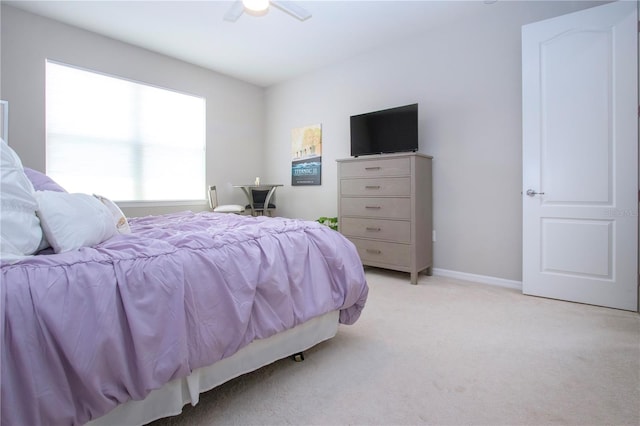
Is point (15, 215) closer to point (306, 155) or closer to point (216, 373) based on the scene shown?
point (216, 373)

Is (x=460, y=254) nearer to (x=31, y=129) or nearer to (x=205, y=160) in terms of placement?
(x=205, y=160)

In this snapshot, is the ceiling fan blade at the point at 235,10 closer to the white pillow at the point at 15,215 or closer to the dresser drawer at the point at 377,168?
the dresser drawer at the point at 377,168

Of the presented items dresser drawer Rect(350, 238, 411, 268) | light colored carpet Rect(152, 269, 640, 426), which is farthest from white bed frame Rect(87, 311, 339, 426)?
dresser drawer Rect(350, 238, 411, 268)

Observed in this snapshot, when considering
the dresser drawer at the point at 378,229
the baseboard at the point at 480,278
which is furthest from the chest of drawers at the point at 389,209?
the baseboard at the point at 480,278

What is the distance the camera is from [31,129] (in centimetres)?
315

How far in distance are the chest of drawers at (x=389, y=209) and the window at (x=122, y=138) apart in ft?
7.23

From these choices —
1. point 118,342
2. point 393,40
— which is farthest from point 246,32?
point 118,342

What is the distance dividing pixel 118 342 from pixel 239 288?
428 mm

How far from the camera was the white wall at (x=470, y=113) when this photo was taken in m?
2.98

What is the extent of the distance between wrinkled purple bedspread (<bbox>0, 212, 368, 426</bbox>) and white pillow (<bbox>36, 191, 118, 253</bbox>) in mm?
81

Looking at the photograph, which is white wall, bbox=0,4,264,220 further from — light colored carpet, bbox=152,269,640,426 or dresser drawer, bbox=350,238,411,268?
light colored carpet, bbox=152,269,640,426

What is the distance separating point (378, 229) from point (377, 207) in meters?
0.23

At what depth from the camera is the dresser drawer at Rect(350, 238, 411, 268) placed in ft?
Answer: 10.5

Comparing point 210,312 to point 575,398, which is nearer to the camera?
point 210,312
